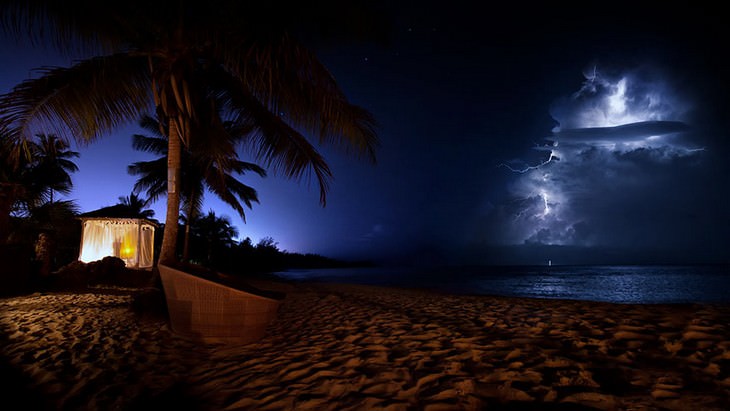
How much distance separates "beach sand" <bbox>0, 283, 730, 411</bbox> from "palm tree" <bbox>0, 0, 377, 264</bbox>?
1.79 metres

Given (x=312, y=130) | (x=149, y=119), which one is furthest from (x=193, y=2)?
(x=149, y=119)

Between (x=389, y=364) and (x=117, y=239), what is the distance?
44.3 feet

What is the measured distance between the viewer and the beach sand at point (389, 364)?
6.65ft

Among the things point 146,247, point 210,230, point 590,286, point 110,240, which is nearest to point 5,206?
point 110,240

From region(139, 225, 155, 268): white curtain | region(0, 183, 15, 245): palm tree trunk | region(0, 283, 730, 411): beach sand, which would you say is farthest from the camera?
region(139, 225, 155, 268): white curtain

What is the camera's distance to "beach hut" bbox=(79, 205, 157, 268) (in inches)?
474

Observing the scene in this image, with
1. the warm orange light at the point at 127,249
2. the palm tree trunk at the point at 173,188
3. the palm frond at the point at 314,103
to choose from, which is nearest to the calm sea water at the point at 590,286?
the palm frond at the point at 314,103

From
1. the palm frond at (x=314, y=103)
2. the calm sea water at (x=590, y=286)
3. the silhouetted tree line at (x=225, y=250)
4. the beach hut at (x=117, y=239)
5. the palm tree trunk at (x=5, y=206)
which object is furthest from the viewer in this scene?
the silhouetted tree line at (x=225, y=250)

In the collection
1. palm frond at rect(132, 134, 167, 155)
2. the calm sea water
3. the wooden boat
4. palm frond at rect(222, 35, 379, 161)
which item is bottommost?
the calm sea water

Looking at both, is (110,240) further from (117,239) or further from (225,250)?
(225,250)

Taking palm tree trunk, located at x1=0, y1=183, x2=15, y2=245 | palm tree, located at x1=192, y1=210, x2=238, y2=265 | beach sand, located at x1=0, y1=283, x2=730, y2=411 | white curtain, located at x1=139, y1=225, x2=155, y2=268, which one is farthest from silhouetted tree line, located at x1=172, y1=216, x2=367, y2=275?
beach sand, located at x1=0, y1=283, x2=730, y2=411

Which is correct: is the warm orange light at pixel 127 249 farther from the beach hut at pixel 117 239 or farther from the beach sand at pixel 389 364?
the beach sand at pixel 389 364

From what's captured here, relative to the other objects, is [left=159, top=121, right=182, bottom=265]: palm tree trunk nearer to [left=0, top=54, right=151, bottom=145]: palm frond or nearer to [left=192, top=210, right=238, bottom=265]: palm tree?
[left=0, top=54, right=151, bottom=145]: palm frond

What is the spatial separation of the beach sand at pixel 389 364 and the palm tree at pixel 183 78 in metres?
1.79
